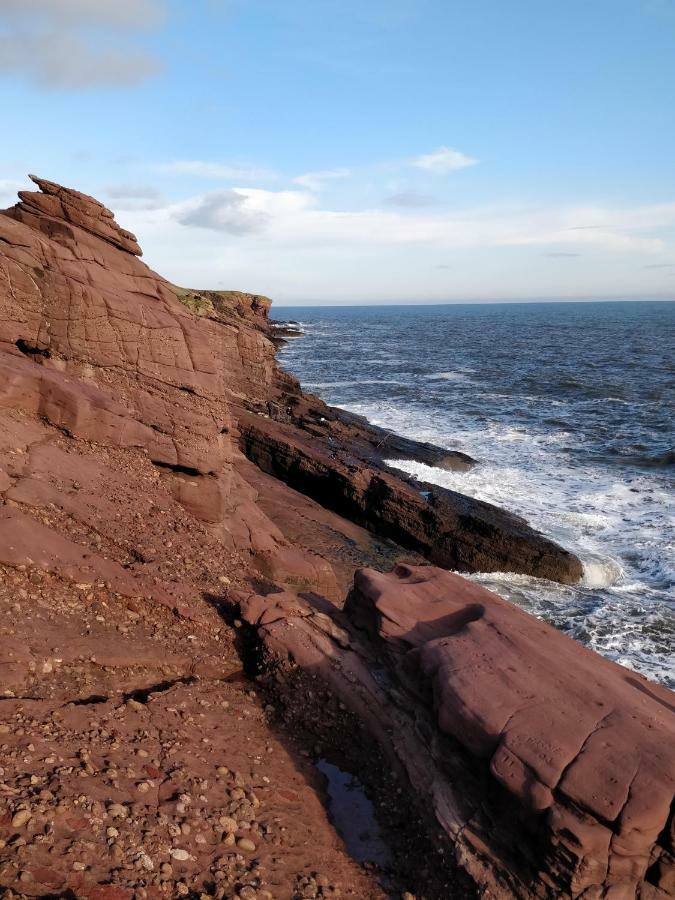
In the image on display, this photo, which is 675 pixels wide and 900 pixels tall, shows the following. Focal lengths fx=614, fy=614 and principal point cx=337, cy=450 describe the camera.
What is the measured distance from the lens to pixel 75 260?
46.8 feet

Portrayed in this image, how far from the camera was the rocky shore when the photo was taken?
19.8 feet

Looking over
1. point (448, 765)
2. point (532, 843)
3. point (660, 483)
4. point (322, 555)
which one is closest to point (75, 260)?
point (322, 555)

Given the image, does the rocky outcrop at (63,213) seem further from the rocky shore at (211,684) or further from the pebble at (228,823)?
the pebble at (228,823)

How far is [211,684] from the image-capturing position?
29.2ft

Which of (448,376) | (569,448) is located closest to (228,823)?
(569,448)

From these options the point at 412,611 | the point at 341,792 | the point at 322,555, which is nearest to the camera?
the point at 341,792

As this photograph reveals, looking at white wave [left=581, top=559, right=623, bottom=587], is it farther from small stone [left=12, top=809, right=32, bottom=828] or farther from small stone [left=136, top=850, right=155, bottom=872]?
small stone [left=12, top=809, right=32, bottom=828]

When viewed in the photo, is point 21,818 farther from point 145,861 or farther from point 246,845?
point 246,845

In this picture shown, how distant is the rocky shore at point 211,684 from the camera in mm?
6035

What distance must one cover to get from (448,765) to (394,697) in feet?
4.27

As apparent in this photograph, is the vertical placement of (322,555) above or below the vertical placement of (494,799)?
below

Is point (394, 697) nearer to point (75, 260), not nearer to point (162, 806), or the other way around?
point (162, 806)

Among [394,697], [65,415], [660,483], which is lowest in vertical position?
[660,483]

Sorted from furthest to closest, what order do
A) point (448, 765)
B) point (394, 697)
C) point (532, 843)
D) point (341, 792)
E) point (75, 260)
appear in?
1. point (75, 260)
2. point (394, 697)
3. point (341, 792)
4. point (448, 765)
5. point (532, 843)
